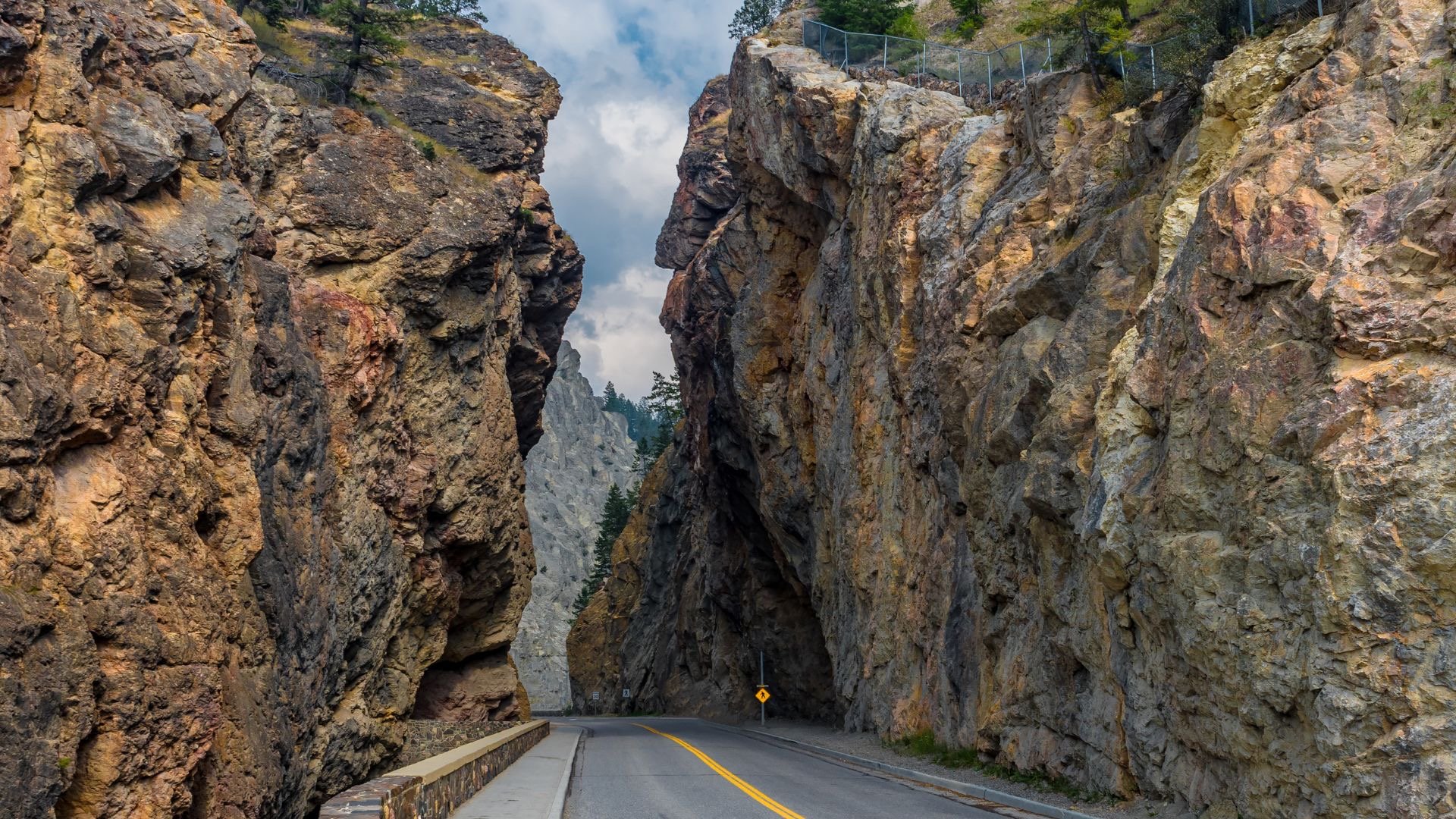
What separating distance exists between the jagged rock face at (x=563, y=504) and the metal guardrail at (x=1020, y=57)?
2819 inches

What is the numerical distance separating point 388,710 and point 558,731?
543 inches

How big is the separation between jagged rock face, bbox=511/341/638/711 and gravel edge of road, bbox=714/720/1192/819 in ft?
248

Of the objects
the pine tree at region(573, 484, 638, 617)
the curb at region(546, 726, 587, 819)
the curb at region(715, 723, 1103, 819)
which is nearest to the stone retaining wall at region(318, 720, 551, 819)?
the curb at region(546, 726, 587, 819)

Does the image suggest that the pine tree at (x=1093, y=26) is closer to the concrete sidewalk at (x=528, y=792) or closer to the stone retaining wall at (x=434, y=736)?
the concrete sidewalk at (x=528, y=792)

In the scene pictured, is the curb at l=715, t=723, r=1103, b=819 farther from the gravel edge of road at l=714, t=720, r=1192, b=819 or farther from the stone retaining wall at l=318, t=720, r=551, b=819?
the stone retaining wall at l=318, t=720, r=551, b=819

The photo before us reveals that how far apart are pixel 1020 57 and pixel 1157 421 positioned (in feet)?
59.8

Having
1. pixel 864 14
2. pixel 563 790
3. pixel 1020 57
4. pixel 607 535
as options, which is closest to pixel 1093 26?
pixel 1020 57

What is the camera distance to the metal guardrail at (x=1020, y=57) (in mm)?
17391

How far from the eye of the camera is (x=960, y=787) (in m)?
17.1

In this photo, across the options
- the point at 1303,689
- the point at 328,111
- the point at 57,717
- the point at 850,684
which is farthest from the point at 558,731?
the point at 1303,689

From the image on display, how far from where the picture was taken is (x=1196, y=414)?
12.7 metres

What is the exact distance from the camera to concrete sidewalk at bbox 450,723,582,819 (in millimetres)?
13352

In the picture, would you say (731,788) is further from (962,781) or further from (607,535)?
(607,535)

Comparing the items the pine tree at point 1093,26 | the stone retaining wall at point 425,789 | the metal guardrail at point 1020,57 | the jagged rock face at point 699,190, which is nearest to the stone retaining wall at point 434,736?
the stone retaining wall at point 425,789
